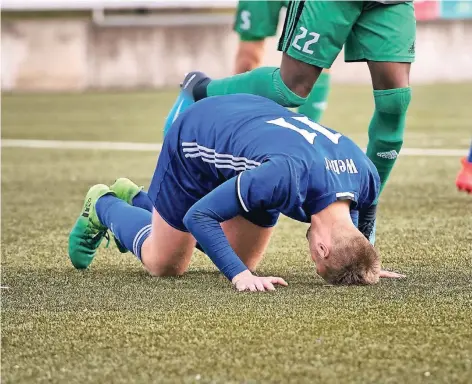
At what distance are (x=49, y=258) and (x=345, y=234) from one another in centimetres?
151

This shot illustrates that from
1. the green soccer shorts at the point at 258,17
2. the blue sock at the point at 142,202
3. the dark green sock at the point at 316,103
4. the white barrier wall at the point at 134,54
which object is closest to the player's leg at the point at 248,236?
the blue sock at the point at 142,202

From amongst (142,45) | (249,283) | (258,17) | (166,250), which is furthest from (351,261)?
(142,45)

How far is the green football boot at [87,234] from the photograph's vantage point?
14.9 ft

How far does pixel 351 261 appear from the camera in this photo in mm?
3824

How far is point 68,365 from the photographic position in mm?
2984

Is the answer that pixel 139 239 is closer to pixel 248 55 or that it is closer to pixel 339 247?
pixel 339 247

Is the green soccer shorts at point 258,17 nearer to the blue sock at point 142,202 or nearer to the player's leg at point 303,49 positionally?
the player's leg at point 303,49

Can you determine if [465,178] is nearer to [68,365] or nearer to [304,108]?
[304,108]

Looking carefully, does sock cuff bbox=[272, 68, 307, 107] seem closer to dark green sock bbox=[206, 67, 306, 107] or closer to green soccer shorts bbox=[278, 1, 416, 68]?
dark green sock bbox=[206, 67, 306, 107]

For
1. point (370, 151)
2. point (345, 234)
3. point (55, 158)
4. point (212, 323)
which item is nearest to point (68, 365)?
point (212, 323)

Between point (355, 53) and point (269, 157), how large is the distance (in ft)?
3.89

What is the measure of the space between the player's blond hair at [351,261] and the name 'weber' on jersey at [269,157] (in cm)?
14

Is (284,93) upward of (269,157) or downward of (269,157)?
downward

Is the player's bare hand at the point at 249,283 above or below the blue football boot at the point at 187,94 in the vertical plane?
below
